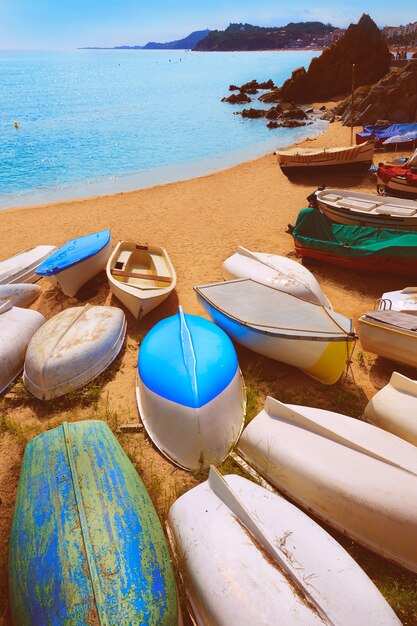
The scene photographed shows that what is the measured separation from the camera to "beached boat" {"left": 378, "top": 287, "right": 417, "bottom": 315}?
25.6 feet

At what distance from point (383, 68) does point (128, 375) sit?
66.8 metres

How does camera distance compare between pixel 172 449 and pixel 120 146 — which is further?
pixel 120 146

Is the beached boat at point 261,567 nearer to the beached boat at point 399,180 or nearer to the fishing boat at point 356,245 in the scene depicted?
the fishing boat at point 356,245

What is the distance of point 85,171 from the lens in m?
30.0

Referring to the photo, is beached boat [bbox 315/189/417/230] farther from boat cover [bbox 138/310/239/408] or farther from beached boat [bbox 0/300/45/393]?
beached boat [bbox 0/300/45/393]

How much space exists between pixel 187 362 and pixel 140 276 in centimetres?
464

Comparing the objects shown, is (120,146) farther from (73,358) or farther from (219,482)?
(219,482)

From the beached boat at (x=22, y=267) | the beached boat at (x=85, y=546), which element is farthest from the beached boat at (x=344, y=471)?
the beached boat at (x=22, y=267)

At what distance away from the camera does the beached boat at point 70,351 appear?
22.5ft

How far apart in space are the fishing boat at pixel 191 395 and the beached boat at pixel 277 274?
8.52 feet

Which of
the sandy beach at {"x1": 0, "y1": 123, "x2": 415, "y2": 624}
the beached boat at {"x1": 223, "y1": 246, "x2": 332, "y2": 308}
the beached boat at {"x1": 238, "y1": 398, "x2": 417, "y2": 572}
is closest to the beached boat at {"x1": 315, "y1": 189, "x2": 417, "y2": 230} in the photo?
the sandy beach at {"x1": 0, "y1": 123, "x2": 415, "y2": 624}

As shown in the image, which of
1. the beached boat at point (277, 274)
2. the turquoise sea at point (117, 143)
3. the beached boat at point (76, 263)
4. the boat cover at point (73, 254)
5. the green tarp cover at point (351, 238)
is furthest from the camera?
the turquoise sea at point (117, 143)

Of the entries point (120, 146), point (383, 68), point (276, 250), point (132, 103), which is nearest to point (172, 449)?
point (276, 250)

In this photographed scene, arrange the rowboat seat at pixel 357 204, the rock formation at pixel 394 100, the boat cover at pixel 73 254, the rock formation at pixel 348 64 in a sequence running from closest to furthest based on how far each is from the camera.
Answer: the boat cover at pixel 73 254, the rowboat seat at pixel 357 204, the rock formation at pixel 394 100, the rock formation at pixel 348 64
